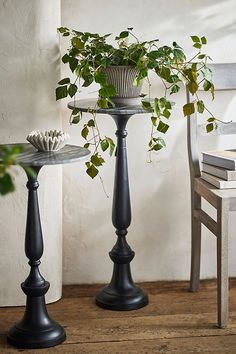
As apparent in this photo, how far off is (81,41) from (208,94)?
24.6 inches

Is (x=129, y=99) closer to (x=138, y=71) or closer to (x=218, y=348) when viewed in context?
(x=138, y=71)

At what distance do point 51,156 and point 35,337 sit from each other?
626 mm

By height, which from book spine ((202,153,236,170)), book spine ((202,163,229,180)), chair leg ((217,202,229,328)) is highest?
book spine ((202,153,236,170))

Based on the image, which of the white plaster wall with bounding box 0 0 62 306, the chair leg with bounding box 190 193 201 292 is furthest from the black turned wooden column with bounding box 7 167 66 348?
the chair leg with bounding box 190 193 201 292

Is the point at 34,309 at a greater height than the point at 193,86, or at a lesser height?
lesser

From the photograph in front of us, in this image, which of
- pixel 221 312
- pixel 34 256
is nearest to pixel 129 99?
pixel 34 256

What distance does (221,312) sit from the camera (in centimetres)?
260

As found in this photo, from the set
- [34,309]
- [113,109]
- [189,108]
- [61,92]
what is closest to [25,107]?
[61,92]

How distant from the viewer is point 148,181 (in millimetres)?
3045

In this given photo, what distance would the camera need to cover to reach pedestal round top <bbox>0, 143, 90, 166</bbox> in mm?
2199

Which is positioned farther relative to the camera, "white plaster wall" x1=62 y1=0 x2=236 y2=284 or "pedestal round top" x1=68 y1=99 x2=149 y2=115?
"white plaster wall" x1=62 y1=0 x2=236 y2=284

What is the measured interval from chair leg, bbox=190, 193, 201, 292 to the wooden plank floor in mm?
67

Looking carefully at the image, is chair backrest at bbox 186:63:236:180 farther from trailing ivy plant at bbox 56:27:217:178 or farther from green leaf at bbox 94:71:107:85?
green leaf at bbox 94:71:107:85

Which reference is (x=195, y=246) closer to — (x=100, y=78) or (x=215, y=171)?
(x=215, y=171)
